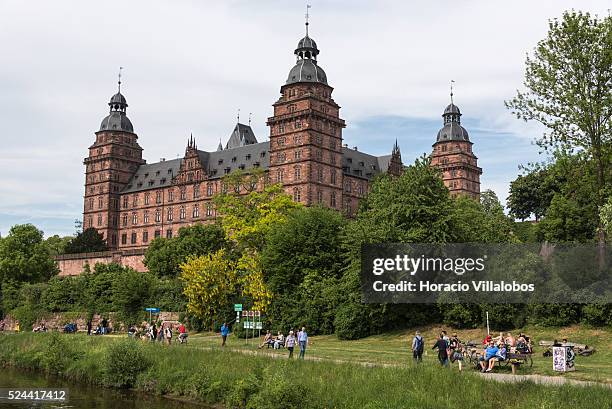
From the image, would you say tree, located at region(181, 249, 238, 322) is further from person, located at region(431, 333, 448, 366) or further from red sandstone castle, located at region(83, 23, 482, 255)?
person, located at region(431, 333, 448, 366)

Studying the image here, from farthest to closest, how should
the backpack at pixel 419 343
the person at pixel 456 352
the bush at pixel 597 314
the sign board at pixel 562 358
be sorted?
1. the bush at pixel 597 314
2. the backpack at pixel 419 343
3. the person at pixel 456 352
4. the sign board at pixel 562 358

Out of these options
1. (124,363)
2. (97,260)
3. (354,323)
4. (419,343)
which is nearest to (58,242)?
(97,260)

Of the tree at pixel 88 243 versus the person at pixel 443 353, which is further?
A: the tree at pixel 88 243

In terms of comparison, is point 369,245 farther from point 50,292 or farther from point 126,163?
point 126,163

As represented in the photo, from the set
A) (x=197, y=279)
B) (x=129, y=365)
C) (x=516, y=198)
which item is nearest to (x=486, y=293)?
(x=129, y=365)

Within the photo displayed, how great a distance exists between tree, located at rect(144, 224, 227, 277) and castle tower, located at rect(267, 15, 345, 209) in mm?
15331

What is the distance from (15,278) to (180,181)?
37188mm

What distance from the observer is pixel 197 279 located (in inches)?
2244

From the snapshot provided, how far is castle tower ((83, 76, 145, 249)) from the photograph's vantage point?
124 meters

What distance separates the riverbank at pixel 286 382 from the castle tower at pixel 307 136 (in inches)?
2095

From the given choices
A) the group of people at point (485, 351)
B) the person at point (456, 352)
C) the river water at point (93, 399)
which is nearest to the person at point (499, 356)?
the group of people at point (485, 351)

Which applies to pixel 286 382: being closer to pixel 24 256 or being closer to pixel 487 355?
pixel 487 355

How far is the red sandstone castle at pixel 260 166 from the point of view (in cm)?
9281

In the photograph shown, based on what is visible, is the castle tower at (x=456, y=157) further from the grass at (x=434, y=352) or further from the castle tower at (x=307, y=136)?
the grass at (x=434, y=352)
